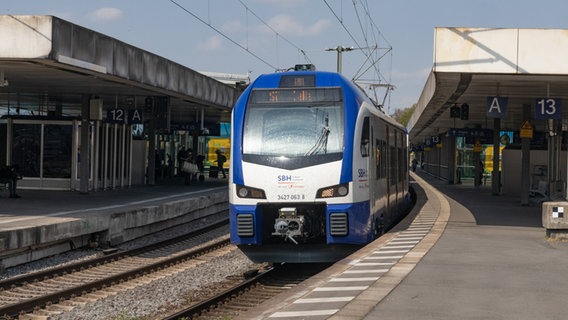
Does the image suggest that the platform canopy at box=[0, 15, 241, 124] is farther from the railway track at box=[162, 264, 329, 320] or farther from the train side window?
the train side window

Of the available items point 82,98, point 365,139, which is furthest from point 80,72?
point 365,139

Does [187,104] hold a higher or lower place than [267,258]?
higher

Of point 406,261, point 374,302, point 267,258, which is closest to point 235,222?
point 267,258

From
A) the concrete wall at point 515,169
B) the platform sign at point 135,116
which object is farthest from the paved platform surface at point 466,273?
the concrete wall at point 515,169

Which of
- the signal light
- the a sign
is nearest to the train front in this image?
the a sign

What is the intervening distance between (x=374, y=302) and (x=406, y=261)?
3402 mm

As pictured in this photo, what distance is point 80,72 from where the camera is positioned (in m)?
18.7

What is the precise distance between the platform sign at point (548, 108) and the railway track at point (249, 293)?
33.7 ft

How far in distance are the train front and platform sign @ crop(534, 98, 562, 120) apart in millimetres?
10916

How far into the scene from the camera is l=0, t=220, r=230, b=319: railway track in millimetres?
10645

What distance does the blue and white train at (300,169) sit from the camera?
12.1 metres

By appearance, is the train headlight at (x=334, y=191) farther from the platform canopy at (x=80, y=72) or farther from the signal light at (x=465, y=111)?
the signal light at (x=465, y=111)

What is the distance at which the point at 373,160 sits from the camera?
13945 millimetres

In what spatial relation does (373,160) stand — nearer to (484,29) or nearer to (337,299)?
(484,29)
